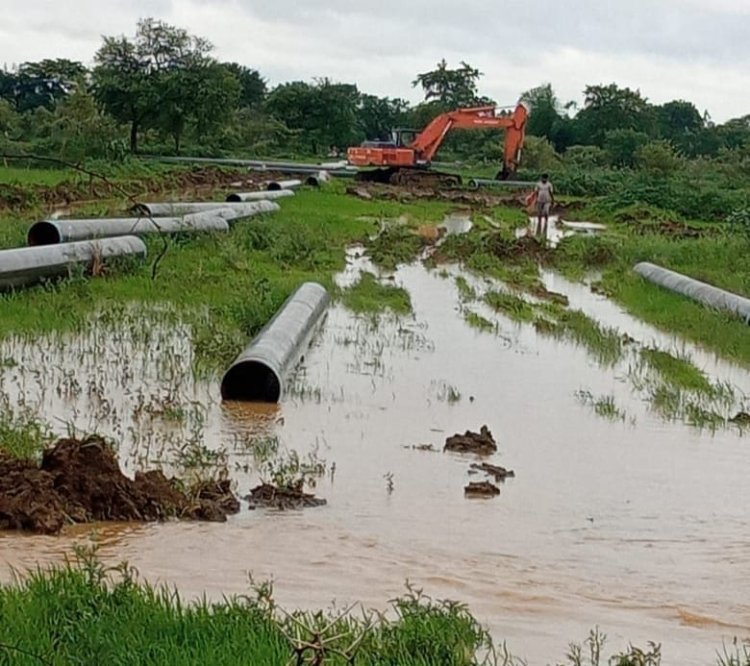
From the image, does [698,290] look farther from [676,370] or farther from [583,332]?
[676,370]

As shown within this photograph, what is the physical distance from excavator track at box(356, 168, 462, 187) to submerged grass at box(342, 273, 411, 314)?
25242mm

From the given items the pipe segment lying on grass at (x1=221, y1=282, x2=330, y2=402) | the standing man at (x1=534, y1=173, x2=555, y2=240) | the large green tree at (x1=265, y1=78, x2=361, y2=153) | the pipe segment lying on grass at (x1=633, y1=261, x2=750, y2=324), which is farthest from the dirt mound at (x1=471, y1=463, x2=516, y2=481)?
the large green tree at (x1=265, y1=78, x2=361, y2=153)

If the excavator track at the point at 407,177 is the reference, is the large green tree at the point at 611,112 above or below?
above

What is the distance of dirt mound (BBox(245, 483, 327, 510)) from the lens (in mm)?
6637

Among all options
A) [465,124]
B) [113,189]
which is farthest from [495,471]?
[465,124]

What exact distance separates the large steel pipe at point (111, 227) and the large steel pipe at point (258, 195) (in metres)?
5.55

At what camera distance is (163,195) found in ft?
106

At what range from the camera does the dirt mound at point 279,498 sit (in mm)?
6637

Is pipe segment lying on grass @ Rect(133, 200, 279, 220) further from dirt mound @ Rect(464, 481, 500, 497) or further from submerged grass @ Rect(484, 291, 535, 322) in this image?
dirt mound @ Rect(464, 481, 500, 497)

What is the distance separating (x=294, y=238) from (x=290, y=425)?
1143 cm

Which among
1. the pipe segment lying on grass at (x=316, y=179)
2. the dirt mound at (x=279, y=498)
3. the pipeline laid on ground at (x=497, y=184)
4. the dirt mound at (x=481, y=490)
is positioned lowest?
the dirt mound at (x=481, y=490)

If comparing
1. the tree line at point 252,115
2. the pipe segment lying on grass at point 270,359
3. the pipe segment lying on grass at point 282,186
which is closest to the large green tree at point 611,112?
the tree line at point 252,115

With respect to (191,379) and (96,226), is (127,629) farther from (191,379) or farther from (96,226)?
(96,226)

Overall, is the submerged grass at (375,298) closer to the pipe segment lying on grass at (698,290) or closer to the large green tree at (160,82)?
the pipe segment lying on grass at (698,290)
